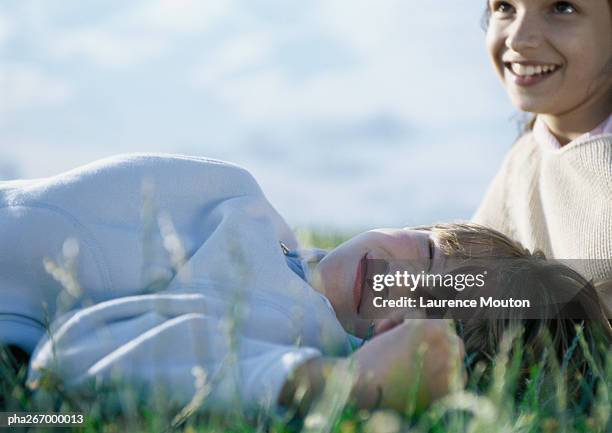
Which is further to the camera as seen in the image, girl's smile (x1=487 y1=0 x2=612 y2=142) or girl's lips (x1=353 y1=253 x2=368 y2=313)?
girl's smile (x1=487 y1=0 x2=612 y2=142)

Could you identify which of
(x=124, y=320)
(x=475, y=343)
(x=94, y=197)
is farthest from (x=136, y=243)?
(x=475, y=343)

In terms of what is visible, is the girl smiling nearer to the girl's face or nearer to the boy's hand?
the girl's face

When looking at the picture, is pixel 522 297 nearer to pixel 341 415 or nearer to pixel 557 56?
pixel 341 415

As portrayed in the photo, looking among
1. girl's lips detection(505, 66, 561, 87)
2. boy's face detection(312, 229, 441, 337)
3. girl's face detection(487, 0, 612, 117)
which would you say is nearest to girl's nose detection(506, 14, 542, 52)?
girl's face detection(487, 0, 612, 117)

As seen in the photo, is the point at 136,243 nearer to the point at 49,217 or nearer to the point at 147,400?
the point at 49,217

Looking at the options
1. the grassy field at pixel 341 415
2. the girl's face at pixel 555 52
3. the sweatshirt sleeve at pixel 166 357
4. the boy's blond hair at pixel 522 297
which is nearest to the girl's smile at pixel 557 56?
the girl's face at pixel 555 52

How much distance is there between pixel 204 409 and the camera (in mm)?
1554

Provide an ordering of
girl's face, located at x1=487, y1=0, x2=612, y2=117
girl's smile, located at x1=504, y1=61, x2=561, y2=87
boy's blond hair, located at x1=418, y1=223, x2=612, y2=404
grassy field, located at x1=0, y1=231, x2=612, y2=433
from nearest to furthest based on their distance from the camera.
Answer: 1. grassy field, located at x1=0, y1=231, x2=612, y2=433
2. boy's blond hair, located at x1=418, y1=223, x2=612, y2=404
3. girl's face, located at x1=487, y1=0, x2=612, y2=117
4. girl's smile, located at x1=504, y1=61, x2=561, y2=87

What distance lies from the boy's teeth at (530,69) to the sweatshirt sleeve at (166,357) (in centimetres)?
242

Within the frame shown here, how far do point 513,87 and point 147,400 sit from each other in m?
2.73

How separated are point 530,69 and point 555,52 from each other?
0.16 meters

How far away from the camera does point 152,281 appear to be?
6.73 ft

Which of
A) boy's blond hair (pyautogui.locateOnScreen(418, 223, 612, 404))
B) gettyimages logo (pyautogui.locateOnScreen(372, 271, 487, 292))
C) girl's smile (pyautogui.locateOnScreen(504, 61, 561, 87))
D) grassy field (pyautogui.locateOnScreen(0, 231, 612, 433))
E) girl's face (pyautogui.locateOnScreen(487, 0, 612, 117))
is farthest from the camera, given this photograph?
girl's smile (pyautogui.locateOnScreen(504, 61, 561, 87))

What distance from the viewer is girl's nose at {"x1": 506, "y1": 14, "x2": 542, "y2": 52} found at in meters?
3.61
